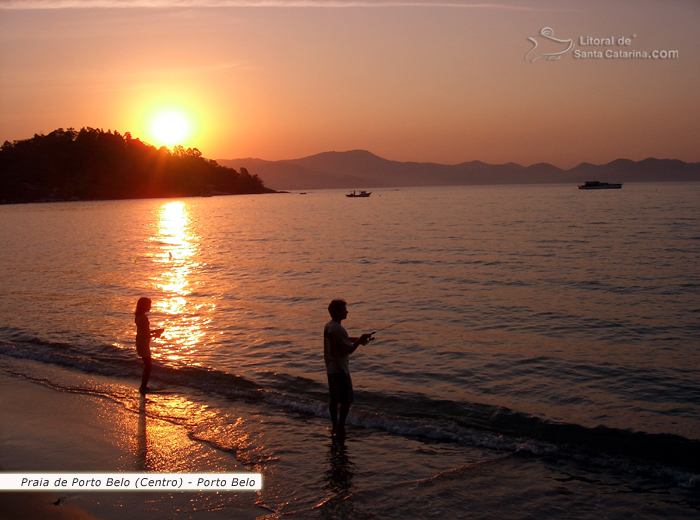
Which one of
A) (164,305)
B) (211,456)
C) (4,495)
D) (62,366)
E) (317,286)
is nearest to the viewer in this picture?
(4,495)

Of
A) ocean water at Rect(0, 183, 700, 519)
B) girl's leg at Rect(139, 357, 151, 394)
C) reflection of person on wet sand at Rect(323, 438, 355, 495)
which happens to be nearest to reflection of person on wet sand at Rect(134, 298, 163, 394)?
girl's leg at Rect(139, 357, 151, 394)

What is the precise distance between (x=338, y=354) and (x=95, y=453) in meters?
3.58

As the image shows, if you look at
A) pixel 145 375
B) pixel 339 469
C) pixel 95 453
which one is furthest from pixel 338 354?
pixel 145 375

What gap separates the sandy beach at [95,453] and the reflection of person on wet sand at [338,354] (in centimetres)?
164

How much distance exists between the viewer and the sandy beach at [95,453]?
612 centimetres

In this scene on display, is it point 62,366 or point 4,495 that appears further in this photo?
point 62,366

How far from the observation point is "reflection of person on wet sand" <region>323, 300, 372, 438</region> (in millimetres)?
7602

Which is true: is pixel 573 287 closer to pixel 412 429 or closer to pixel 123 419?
pixel 412 429

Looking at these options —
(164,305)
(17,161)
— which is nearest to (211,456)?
(164,305)

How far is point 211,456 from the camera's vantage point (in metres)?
7.55

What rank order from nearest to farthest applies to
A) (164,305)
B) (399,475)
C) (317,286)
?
(399,475), (164,305), (317,286)

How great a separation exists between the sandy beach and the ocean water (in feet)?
0.74

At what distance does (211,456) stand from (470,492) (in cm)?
346

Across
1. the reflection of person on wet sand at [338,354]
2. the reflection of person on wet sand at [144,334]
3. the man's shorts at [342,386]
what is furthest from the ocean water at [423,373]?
the man's shorts at [342,386]
